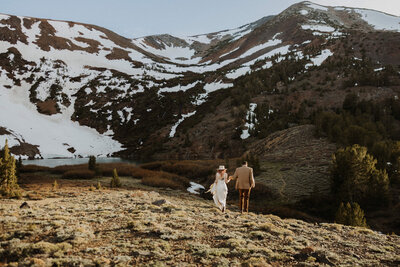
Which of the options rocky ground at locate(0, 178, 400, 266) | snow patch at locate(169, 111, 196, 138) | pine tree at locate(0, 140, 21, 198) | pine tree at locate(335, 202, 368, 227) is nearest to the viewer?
rocky ground at locate(0, 178, 400, 266)

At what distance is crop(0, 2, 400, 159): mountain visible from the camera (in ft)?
155

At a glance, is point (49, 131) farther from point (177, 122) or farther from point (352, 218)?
point (352, 218)

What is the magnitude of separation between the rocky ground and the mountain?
31154 millimetres

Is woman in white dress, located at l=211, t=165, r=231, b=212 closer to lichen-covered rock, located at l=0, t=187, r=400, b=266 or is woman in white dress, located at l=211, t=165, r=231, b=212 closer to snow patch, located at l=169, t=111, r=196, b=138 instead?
lichen-covered rock, located at l=0, t=187, r=400, b=266

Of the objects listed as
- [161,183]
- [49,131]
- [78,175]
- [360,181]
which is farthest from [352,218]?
[49,131]

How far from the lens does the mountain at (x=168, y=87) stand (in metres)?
47.1

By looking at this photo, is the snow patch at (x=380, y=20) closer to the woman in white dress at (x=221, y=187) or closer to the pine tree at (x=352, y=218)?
the pine tree at (x=352, y=218)

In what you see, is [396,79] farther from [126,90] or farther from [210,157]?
[126,90]

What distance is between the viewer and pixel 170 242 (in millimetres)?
6582

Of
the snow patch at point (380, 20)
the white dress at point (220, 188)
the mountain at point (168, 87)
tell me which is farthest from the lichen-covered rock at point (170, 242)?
the snow patch at point (380, 20)

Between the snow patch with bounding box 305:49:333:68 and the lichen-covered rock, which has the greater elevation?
the snow patch with bounding box 305:49:333:68

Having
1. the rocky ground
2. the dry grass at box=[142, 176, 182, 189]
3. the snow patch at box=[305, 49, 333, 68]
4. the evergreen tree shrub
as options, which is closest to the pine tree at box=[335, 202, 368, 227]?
the rocky ground

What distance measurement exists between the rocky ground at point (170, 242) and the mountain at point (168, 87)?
→ 31.2 meters

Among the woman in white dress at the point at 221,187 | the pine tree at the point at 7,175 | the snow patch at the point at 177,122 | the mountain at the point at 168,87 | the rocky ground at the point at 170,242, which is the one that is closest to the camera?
the rocky ground at the point at 170,242
